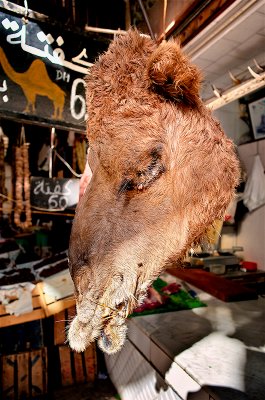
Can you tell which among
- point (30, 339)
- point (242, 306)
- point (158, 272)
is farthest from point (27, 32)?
point (30, 339)

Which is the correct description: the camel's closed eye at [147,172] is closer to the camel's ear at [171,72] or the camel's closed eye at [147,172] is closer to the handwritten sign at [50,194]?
the camel's ear at [171,72]

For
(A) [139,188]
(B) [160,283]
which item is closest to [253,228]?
(B) [160,283]

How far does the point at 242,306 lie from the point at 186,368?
1649mm

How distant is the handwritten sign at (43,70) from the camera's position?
2016mm

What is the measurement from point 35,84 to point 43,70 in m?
0.15

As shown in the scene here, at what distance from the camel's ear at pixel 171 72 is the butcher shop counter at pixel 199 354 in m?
1.78

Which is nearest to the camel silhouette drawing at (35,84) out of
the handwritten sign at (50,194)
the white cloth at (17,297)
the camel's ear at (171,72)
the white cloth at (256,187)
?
the camel's ear at (171,72)

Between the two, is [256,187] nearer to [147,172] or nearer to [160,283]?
[160,283]

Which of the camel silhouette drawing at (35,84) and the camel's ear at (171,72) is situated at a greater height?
the camel silhouette drawing at (35,84)

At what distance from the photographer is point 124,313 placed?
0.96 m

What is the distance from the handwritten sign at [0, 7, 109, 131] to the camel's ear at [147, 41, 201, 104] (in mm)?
1139

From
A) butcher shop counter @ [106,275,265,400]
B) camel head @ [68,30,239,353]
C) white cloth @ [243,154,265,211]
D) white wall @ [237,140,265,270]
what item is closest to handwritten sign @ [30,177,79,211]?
butcher shop counter @ [106,275,265,400]

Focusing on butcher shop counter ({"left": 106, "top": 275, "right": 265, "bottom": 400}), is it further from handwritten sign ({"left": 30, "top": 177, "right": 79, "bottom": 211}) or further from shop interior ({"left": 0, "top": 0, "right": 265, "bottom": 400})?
handwritten sign ({"left": 30, "top": 177, "right": 79, "bottom": 211})

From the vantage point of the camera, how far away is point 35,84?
7.04ft
